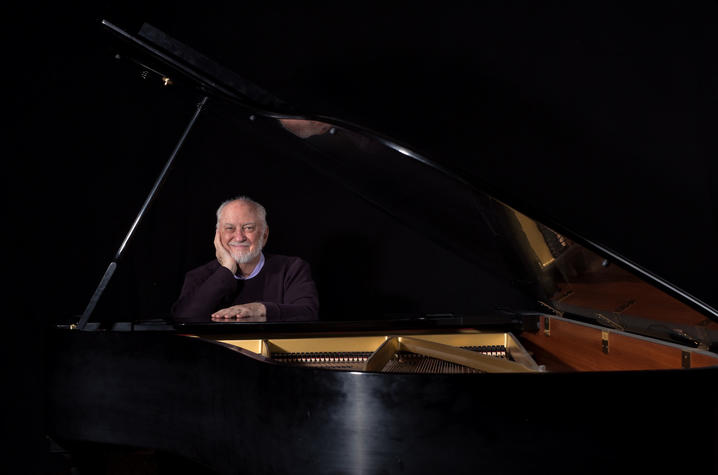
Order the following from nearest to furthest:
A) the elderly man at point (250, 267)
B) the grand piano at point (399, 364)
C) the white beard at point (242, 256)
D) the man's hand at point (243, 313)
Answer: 1. the grand piano at point (399, 364)
2. the man's hand at point (243, 313)
3. the elderly man at point (250, 267)
4. the white beard at point (242, 256)

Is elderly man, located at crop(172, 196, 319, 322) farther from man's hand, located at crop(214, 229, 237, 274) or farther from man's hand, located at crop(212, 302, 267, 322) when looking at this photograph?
man's hand, located at crop(212, 302, 267, 322)

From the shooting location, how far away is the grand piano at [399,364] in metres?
1.10

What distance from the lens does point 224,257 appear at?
2844mm

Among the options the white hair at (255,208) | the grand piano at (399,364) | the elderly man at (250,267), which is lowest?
the grand piano at (399,364)

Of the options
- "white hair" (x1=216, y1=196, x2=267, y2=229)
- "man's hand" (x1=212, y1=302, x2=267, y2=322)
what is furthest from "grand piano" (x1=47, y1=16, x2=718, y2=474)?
"white hair" (x1=216, y1=196, x2=267, y2=229)

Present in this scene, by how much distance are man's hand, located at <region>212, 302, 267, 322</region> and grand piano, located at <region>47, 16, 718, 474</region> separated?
0.27 m

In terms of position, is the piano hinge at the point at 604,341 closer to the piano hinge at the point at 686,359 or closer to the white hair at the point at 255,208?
the piano hinge at the point at 686,359

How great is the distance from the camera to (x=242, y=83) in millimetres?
1935

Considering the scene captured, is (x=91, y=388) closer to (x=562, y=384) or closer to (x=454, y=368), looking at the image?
(x=454, y=368)

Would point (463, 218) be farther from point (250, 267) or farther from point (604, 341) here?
point (250, 267)

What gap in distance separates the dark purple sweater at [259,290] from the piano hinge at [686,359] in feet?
4.97

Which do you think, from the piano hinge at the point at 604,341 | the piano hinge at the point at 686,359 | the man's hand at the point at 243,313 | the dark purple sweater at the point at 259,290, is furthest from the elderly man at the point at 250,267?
the piano hinge at the point at 686,359

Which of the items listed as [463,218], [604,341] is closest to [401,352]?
[463,218]

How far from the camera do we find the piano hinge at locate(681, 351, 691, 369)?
4.63 feet
